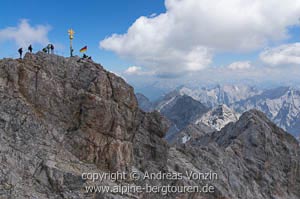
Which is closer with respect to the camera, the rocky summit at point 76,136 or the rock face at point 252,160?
the rocky summit at point 76,136

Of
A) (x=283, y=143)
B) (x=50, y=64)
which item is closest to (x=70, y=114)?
(x=50, y=64)

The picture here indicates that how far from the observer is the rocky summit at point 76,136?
5000 centimetres

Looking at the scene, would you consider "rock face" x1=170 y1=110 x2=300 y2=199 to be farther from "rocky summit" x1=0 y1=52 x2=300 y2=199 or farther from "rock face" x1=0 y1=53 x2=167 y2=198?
"rock face" x1=0 y1=53 x2=167 y2=198

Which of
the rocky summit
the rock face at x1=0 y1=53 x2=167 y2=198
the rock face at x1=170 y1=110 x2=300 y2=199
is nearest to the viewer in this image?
the rock face at x1=0 y1=53 x2=167 y2=198

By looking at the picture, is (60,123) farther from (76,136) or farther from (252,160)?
(252,160)

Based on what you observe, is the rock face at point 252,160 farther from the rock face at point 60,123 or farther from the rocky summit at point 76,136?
the rock face at point 60,123

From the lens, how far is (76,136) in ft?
188

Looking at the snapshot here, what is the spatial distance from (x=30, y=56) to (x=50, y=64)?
3.31 metres

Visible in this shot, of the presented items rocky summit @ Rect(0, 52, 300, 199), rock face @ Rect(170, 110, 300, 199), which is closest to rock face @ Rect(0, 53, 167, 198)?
rocky summit @ Rect(0, 52, 300, 199)

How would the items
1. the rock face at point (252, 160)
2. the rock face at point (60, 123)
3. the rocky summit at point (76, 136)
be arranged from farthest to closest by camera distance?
the rock face at point (252, 160) < the rocky summit at point (76, 136) < the rock face at point (60, 123)

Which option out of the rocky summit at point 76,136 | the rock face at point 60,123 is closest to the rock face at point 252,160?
the rocky summit at point 76,136

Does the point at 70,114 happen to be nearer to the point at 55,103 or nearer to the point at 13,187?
the point at 55,103

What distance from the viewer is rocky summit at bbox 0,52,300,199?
50000 millimetres

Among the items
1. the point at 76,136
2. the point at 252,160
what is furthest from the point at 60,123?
the point at 252,160
